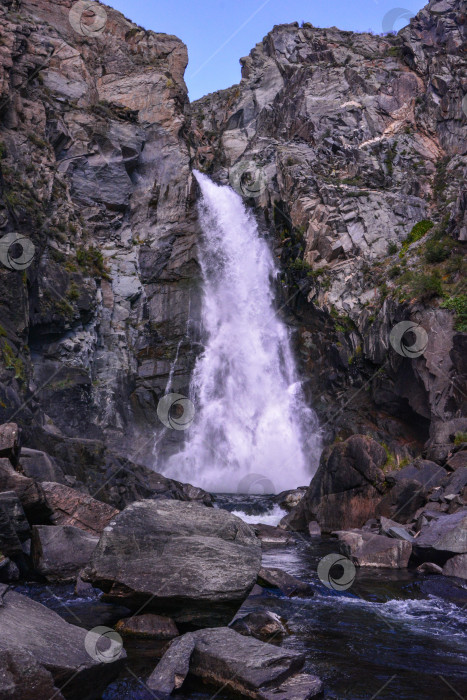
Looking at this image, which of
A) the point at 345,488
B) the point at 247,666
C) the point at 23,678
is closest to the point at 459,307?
the point at 345,488

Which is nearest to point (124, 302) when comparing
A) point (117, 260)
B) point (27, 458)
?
point (117, 260)

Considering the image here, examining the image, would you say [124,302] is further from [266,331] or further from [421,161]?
[421,161]

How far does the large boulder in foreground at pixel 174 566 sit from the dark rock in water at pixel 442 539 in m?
5.21

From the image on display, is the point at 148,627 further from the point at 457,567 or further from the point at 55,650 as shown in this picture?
the point at 457,567

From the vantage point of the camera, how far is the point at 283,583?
10.4 meters

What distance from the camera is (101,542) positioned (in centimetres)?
821

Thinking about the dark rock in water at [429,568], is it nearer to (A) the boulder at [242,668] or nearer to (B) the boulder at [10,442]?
(A) the boulder at [242,668]

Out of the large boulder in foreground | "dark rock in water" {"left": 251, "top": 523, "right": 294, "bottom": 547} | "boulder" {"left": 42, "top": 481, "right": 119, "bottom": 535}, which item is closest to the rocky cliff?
"boulder" {"left": 42, "top": 481, "right": 119, "bottom": 535}

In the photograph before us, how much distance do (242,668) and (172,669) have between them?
82 cm

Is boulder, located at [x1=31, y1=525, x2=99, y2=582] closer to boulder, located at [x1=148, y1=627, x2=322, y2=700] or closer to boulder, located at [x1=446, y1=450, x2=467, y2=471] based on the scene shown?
boulder, located at [x1=148, y1=627, x2=322, y2=700]

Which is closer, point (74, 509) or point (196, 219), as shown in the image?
point (74, 509)

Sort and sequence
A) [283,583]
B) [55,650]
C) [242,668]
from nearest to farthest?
[55,650]
[242,668]
[283,583]

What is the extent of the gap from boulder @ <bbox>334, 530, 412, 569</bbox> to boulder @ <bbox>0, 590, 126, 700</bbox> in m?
8.46

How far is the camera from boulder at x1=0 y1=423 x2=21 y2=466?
39.8 ft
